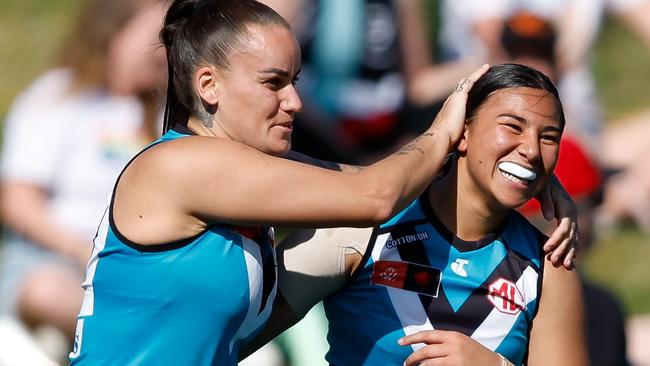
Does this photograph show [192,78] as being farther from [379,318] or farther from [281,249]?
[379,318]

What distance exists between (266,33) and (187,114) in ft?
1.01

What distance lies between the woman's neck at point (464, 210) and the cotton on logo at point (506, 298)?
0.15 m

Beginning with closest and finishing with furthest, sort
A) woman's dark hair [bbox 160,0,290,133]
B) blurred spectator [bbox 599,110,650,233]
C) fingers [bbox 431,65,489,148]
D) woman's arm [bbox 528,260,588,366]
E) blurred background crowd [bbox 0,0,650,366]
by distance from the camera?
1. woman's dark hair [bbox 160,0,290,133]
2. fingers [bbox 431,65,489,148]
3. woman's arm [bbox 528,260,588,366]
4. blurred background crowd [bbox 0,0,650,366]
5. blurred spectator [bbox 599,110,650,233]

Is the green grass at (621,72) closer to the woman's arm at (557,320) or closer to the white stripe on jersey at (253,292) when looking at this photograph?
the woman's arm at (557,320)

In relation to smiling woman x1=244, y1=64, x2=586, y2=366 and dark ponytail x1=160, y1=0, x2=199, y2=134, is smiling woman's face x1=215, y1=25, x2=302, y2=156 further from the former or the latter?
smiling woman x1=244, y1=64, x2=586, y2=366

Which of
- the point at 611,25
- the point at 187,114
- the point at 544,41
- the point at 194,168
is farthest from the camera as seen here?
the point at 611,25

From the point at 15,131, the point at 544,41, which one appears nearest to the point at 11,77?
the point at 15,131

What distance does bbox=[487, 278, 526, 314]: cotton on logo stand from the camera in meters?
3.25

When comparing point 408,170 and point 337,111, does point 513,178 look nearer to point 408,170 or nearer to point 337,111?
point 408,170

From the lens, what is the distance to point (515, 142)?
319 centimetres

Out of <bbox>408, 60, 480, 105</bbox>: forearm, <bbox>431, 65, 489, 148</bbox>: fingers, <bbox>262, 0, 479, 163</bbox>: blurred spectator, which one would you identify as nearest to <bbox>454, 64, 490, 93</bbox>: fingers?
<bbox>431, 65, 489, 148</bbox>: fingers

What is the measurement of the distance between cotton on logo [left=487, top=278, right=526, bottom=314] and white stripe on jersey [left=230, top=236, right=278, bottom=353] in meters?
0.57

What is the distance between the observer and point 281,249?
132 inches

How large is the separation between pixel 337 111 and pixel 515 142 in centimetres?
386
